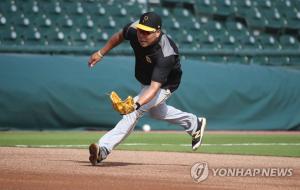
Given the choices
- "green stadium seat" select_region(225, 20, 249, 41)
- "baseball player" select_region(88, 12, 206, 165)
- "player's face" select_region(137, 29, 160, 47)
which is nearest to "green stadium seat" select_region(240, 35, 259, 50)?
"green stadium seat" select_region(225, 20, 249, 41)

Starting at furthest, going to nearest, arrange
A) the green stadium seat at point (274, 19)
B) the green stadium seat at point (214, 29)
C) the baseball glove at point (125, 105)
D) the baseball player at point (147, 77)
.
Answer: the green stadium seat at point (274, 19) < the green stadium seat at point (214, 29) < the baseball player at point (147, 77) < the baseball glove at point (125, 105)

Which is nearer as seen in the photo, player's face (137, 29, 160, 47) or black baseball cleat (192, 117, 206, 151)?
player's face (137, 29, 160, 47)

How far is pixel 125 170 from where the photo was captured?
23.8 feet

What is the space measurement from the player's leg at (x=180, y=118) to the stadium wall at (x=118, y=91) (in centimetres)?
637

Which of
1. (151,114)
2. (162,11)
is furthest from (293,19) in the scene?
(151,114)

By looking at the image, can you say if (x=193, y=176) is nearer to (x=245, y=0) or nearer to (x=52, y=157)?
(x=52, y=157)

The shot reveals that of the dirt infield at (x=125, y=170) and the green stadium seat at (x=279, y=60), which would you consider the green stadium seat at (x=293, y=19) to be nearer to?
the green stadium seat at (x=279, y=60)

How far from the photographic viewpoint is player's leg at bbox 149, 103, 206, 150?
8070mm

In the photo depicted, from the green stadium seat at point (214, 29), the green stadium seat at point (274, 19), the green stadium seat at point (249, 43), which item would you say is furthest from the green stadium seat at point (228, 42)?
the green stadium seat at point (274, 19)

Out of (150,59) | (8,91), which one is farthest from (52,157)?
(8,91)

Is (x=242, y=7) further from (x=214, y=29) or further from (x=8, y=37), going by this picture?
(x=8, y=37)

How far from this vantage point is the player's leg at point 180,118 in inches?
318

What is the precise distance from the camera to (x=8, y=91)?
13961 millimetres

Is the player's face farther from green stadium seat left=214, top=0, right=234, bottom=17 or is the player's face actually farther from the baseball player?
green stadium seat left=214, top=0, right=234, bottom=17
